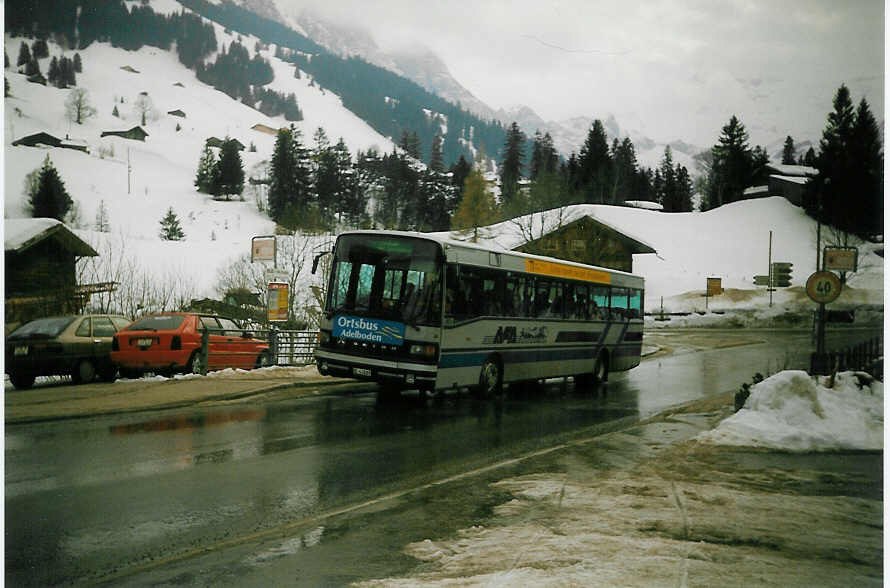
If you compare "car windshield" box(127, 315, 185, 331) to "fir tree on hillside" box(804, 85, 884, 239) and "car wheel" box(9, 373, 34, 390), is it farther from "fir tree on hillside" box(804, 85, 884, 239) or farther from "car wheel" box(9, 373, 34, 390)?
"fir tree on hillside" box(804, 85, 884, 239)

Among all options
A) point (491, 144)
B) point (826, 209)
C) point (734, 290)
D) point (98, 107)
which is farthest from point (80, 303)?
point (826, 209)

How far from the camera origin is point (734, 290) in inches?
701

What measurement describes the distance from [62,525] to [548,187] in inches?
840

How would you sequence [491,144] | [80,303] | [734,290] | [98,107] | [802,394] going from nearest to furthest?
1. [802,394]
2. [734,290]
3. [80,303]
4. [491,144]
5. [98,107]

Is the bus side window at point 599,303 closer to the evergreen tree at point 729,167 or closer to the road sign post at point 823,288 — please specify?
the evergreen tree at point 729,167

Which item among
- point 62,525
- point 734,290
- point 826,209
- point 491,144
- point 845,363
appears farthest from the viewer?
point 491,144

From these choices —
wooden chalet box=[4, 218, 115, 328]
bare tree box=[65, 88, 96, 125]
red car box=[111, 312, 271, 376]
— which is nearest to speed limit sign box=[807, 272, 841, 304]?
red car box=[111, 312, 271, 376]

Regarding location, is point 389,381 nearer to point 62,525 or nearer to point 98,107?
point 62,525

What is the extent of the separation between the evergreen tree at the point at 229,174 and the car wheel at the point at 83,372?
20669 mm

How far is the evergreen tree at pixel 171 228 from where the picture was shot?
30.7 meters

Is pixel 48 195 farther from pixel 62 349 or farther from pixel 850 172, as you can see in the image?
pixel 850 172

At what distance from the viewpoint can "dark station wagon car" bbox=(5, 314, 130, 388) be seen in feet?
45.1

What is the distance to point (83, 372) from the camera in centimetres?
1464

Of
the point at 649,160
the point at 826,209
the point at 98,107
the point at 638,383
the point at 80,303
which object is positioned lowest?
the point at 638,383
